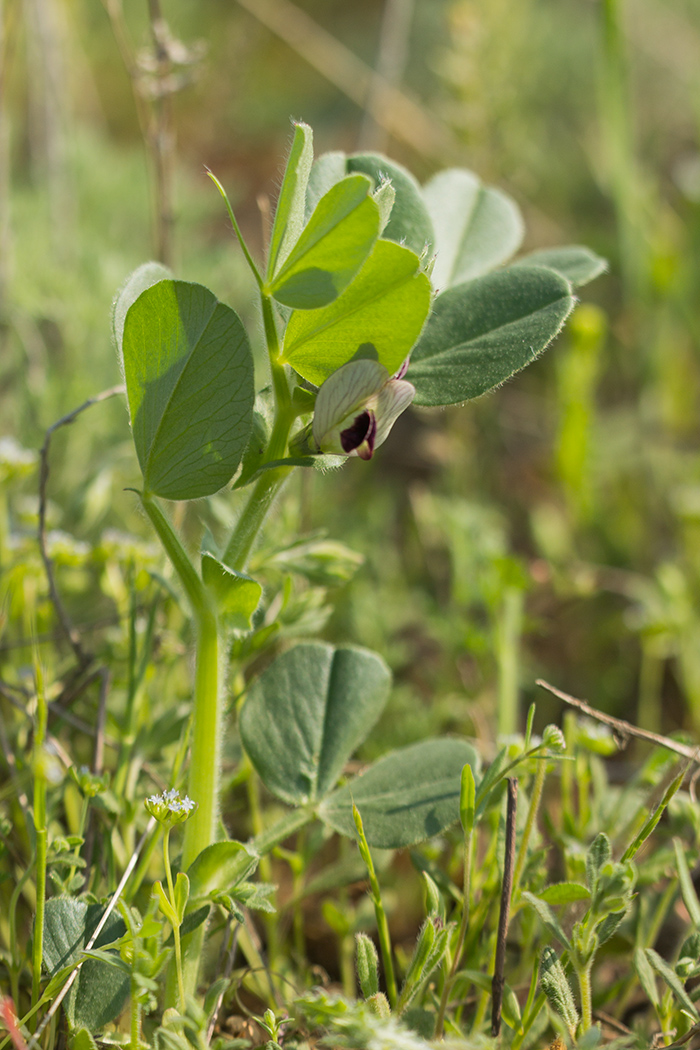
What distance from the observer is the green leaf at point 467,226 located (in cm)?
89

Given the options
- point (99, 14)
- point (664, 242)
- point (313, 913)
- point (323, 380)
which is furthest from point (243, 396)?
point (99, 14)

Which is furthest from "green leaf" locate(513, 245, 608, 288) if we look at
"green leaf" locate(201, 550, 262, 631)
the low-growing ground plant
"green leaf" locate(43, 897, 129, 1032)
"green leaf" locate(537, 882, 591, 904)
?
"green leaf" locate(43, 897, 129, 1032)

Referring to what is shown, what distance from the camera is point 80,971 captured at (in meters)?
0.72

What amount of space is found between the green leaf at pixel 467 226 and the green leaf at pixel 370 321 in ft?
0.74

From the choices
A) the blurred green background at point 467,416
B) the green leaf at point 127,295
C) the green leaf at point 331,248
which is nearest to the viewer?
the green leaf at point 331,248

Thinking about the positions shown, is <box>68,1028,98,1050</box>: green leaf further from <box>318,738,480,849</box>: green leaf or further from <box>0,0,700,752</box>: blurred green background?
<box>0,0,700,752</box>: blurred green background

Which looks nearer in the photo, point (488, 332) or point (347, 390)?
point (347, 390)

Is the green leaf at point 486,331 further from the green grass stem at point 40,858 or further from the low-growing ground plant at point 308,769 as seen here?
the green grass stem at point 40,858

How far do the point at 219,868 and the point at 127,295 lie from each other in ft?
1.52

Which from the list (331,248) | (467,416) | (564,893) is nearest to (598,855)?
(564,893)

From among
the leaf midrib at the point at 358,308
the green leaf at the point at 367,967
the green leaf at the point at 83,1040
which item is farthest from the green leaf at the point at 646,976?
the leaf midrib at the point at 358,308

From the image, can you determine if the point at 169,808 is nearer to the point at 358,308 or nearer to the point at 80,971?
the point at 80,971

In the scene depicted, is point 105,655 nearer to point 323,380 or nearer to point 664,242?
point 323,380

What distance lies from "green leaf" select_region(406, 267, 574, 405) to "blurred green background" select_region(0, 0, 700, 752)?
347 mm
